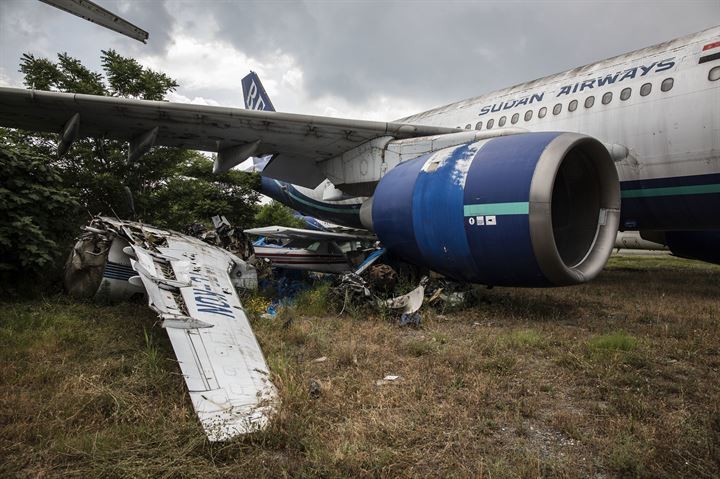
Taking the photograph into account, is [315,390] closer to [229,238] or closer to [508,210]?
[508,210]

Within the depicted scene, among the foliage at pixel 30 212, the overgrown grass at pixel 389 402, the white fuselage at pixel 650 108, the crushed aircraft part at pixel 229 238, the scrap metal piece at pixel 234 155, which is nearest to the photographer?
the overgrown grass at pixel 389 402

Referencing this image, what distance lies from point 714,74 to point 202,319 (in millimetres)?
6360

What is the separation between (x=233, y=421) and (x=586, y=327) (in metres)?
3.76

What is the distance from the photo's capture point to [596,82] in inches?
249

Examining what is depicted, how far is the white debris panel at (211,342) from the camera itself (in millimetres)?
2104

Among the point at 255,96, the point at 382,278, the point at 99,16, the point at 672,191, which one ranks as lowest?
the point at 382,278

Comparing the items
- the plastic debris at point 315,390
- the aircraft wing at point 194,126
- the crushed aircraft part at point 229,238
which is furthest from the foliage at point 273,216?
the plastic debris at point 315,390

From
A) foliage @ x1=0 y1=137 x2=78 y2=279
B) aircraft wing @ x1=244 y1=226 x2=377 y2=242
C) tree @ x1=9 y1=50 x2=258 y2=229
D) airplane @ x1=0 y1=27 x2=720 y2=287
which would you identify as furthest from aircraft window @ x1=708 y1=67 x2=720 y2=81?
tree @ x1=9 y1=50 x2=258 y2=229

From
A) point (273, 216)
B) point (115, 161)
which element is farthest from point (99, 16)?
point (273, 216)

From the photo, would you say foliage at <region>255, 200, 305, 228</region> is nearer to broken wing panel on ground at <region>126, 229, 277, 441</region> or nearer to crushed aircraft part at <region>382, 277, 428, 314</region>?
crushed aircraft part at <region>382, 277, 428, 314</region>

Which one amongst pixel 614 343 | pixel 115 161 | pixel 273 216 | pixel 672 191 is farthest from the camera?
pixel 273 216

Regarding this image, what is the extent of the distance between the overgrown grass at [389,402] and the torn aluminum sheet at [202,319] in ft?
0.38

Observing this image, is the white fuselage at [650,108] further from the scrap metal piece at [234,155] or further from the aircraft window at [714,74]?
the scrap metal piece at [234,155]

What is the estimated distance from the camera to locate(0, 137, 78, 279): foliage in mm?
4969
